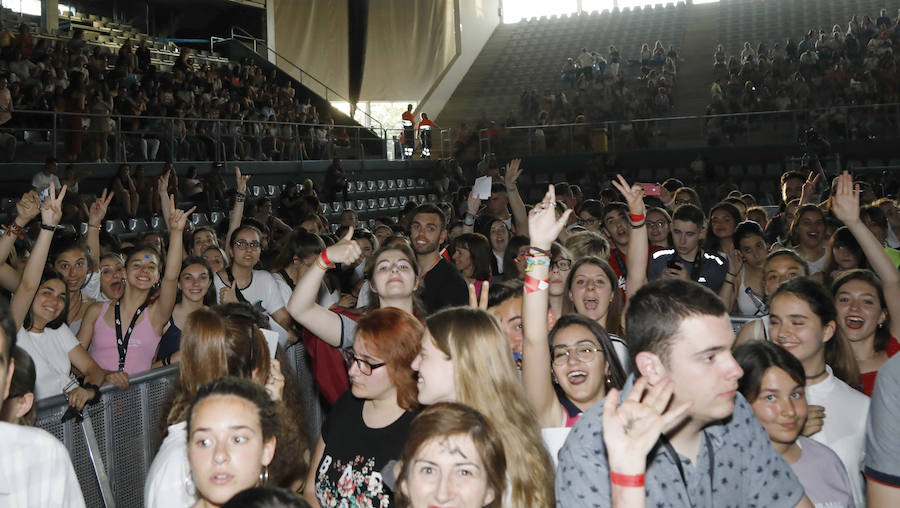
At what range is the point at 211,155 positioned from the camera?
14750 mm

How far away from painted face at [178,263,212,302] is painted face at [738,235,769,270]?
379 cm

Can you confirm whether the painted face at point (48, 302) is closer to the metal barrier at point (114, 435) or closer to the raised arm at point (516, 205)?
the metal barrier at point (114, 435)

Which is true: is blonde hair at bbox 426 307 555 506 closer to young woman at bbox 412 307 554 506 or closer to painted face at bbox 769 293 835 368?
young woman at bbox 412 307 554 506

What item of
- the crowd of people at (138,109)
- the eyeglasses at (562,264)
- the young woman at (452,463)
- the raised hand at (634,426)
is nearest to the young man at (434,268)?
the eyeglasses at (562,264)

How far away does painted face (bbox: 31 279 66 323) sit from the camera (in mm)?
4730

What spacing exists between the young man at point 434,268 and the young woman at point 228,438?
8.80ft

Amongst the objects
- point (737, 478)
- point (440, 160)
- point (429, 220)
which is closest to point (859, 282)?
point (737, 478)

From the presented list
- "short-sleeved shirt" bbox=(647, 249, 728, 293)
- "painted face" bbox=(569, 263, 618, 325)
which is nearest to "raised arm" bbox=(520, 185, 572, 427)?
"painted face" bbox=(569, 263, 618, 325)

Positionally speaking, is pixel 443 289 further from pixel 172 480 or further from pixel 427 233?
pixel 172 480

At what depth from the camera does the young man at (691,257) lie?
21.0 feet

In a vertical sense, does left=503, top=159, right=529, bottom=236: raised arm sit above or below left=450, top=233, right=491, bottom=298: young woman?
above

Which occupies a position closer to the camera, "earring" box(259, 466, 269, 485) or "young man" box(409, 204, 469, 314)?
"earring" box(259, 466, 269, 485)

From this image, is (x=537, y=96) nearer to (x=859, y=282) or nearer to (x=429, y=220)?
(x=429, y=220)

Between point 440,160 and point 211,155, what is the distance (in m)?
6.67
